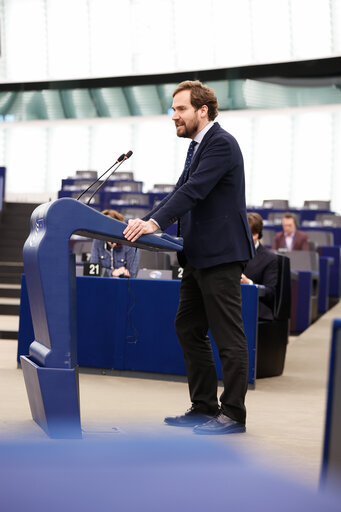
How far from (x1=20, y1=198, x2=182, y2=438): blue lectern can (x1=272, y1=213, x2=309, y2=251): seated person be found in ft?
22.7

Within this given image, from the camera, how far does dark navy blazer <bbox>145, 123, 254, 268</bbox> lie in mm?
3123

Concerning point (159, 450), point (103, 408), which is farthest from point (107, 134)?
point (159, 450)

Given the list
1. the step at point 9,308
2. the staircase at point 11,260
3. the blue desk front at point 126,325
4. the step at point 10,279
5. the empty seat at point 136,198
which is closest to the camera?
the blue desk front at point 126,325

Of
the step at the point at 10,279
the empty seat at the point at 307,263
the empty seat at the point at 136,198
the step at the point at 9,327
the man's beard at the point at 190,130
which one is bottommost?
the step at the point at 9,327

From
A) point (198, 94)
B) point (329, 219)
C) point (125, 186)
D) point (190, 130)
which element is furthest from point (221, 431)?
point (125, 186)

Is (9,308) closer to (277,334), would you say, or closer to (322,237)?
(277,334)

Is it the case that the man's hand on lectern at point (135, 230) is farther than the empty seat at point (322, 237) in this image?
No

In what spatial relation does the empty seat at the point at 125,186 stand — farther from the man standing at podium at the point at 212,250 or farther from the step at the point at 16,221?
the man standing at podium at the point at 212,250

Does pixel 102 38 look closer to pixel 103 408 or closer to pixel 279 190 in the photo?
pixel 279 190

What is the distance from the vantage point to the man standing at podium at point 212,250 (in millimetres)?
3141

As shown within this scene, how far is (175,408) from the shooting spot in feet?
13.1

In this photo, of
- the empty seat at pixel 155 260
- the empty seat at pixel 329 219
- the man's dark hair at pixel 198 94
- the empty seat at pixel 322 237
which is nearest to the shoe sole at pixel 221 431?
the man's dark hair at pixel 198 94

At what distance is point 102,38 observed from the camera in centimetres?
2119

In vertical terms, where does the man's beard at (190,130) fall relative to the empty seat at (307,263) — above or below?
above
